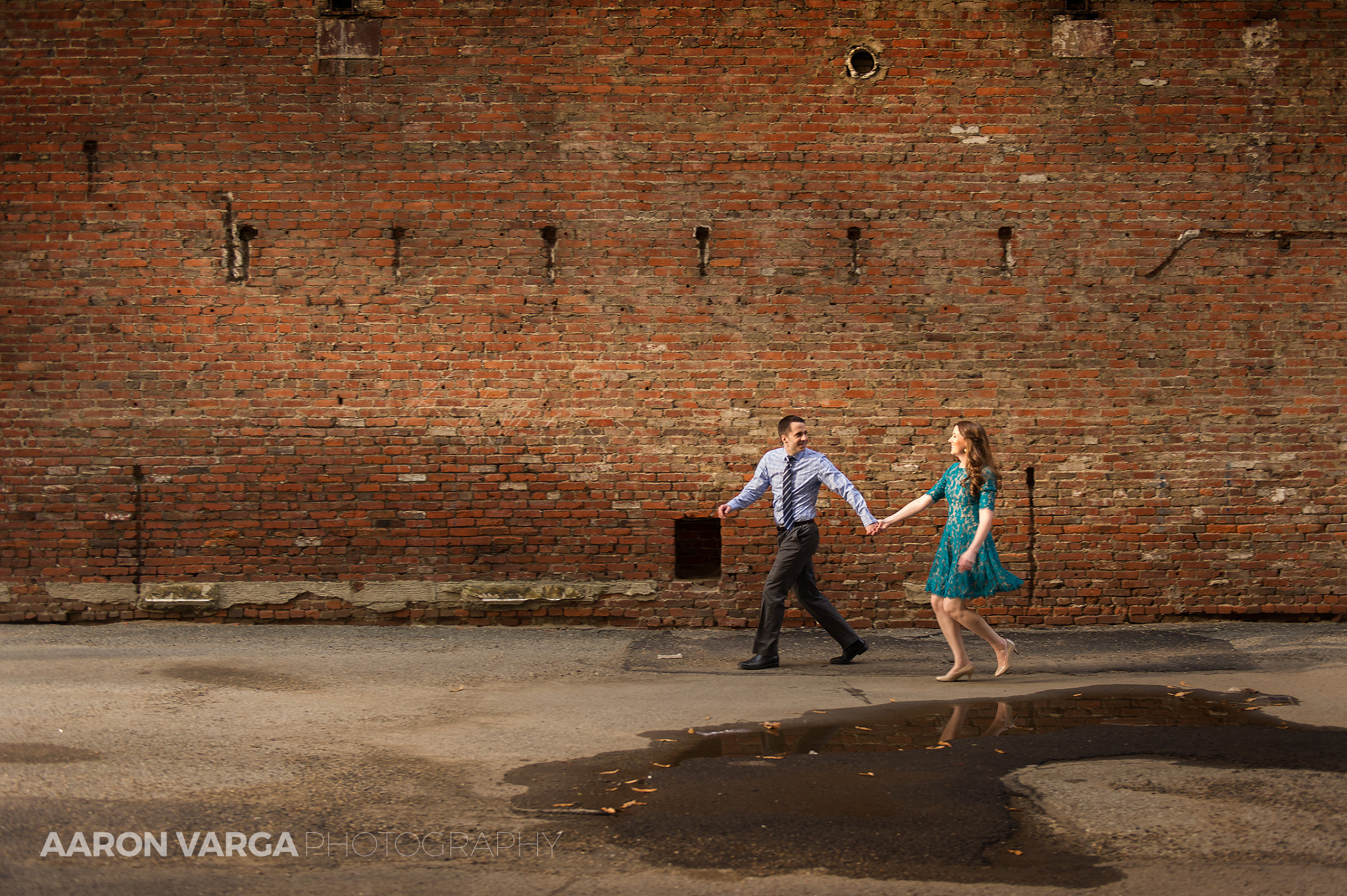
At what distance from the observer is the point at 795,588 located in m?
6.34

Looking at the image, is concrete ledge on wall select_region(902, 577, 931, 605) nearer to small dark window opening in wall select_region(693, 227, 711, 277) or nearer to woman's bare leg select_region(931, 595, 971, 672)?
woman's bare leg select_region(931, 595, 971, 672)

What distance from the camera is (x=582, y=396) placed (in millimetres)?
7586

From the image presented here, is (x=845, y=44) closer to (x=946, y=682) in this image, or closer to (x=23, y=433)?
(x=946, y=682)

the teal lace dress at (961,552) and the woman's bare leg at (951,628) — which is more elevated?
the teal lace dress at (961,552)

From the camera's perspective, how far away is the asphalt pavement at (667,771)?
3170mm

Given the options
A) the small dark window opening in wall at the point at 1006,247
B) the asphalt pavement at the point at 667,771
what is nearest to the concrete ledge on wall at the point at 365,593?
the asphalt pavement at the point at 667,771

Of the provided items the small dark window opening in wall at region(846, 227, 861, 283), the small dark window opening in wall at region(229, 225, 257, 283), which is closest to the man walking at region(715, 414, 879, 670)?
the small dark window opening in wall at region(846, 227, 861, 283)

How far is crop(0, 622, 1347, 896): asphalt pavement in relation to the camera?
3170 mm

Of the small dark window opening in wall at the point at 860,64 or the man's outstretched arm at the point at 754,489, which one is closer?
the man's outstretched arm at the point at 754,489

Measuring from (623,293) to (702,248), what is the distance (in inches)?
30.2

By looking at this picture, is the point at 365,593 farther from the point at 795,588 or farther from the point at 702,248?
the point at 702,248

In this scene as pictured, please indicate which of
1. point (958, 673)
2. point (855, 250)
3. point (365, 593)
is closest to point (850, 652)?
point (958, 673)

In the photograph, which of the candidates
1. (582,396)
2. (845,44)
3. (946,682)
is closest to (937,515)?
(946,682)

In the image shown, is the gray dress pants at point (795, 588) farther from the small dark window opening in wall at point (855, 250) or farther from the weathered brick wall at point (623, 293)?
the small dark window opening in wall at point (855, 250)
